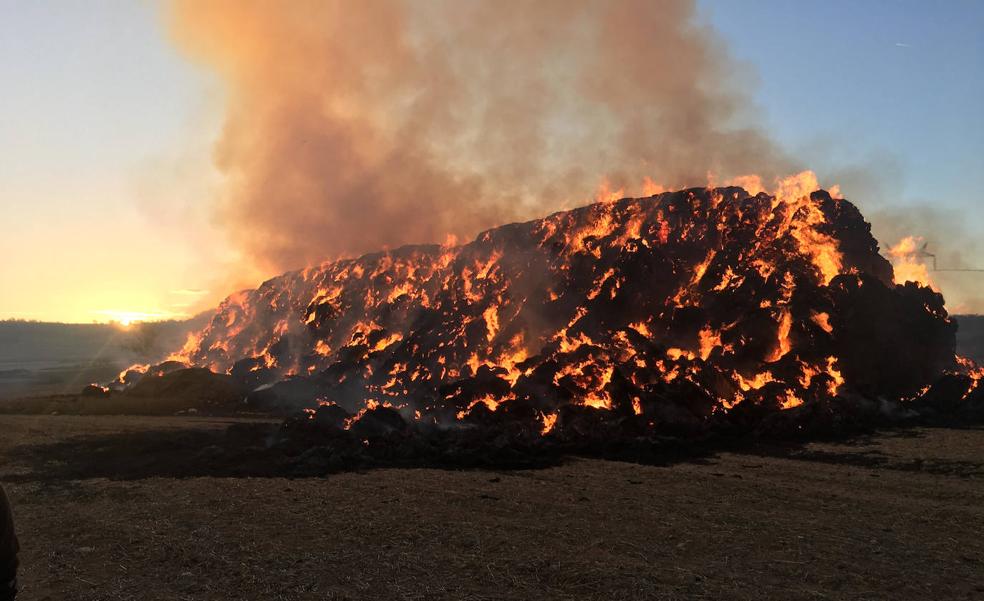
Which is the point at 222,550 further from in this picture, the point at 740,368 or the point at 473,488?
the point at 740,368

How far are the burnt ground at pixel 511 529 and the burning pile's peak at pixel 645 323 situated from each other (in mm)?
8335

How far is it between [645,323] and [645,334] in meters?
0.80

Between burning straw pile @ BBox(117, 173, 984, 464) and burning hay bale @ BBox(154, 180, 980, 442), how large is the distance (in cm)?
10

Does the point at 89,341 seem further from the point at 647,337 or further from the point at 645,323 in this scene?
the point at 647,337

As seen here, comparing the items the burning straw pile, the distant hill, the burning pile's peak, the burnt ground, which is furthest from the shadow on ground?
the distant hill

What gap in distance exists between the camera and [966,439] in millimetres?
25078

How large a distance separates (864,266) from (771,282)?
5589 mm

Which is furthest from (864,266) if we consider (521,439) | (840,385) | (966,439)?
(521,439)

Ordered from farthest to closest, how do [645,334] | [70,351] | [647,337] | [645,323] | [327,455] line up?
[70,351], [645,323], [645,334], [647,337], [327,455]

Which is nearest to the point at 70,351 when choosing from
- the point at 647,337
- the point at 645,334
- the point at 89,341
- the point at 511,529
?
the point at 89,341

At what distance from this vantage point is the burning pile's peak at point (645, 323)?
3120cm

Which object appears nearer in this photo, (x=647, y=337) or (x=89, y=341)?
(x=647, y=337)

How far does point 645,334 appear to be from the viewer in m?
35.5

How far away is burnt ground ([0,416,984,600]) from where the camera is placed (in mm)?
10938
